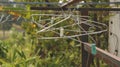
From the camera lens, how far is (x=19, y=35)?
4570mm

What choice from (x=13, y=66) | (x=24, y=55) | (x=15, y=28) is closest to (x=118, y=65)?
(x=13, y=66)

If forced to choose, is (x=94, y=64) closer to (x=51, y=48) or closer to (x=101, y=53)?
(x=51, y=48)

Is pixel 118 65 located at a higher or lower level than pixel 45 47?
higher

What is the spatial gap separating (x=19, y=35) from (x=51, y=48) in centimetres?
85

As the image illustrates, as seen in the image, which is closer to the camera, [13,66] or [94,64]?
[13,66]

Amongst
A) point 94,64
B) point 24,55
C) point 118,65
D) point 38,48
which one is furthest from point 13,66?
point 118,65

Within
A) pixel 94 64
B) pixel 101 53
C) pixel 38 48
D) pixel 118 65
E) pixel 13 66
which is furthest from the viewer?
pixel 38 48

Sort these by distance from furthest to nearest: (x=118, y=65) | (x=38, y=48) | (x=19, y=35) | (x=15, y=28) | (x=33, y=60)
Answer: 1. (x=15, y=28)
2. (x=19, y=35)
3. (x=38, y=48)
4. (x=33, y=60)
5. (x=118, y=65)

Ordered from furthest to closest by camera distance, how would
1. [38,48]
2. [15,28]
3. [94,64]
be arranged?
[15,28]
[38,48]
[94,64]

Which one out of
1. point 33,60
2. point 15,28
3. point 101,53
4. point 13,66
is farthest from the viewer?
point 15,28

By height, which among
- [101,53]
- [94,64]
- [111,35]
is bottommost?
[94,64]

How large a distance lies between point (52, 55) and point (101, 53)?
2.22m

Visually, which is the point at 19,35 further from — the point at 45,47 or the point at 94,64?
the point at 94,64

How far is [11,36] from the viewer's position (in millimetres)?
4754
